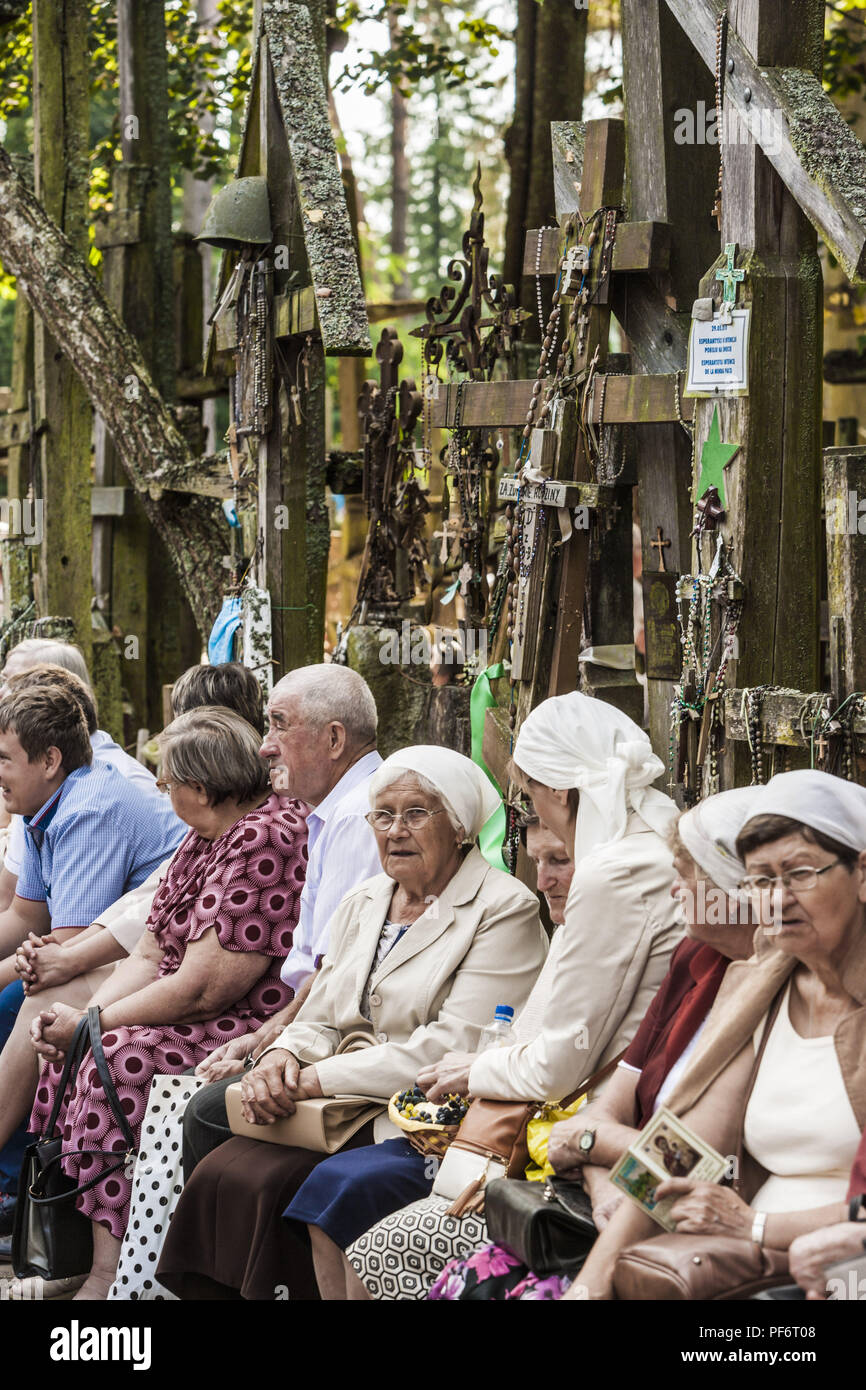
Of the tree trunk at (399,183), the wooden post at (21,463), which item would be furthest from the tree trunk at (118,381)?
the tree trunk at (399,183)

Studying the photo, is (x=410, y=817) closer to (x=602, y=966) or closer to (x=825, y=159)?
(x=602, y=966)

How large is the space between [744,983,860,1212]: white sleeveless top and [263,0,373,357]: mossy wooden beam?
2.69m

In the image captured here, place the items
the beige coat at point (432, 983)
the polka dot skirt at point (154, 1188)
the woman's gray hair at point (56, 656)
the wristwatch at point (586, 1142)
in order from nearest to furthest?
the wristwatch at point (586, 1142) → the beige coat at point (432, 983) → the polka dot skirt at point (154, 1188) → the woman's gray hair at point (56, 656)

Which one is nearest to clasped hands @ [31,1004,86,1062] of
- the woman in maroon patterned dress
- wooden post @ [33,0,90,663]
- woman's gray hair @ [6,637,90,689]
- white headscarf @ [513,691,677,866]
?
the woman in maroon patterned dress

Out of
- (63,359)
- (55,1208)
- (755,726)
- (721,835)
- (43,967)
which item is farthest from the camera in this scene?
(63,359)

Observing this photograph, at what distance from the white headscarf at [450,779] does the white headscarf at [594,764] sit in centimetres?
35

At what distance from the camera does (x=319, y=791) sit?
4.62m

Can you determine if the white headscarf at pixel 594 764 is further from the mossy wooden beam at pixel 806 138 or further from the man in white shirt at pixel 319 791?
the mossy wooden beam at pixel 806 138

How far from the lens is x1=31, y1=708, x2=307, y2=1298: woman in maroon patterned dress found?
438 centimetres

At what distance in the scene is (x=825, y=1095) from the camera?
9.03 ft

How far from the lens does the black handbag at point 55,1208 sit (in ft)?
14.2

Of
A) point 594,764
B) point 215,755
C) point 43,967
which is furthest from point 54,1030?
point 594,764

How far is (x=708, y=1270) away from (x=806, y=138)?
2.26m

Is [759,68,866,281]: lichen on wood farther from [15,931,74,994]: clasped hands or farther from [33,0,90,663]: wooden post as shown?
[33,0,90,663]: wooden post
